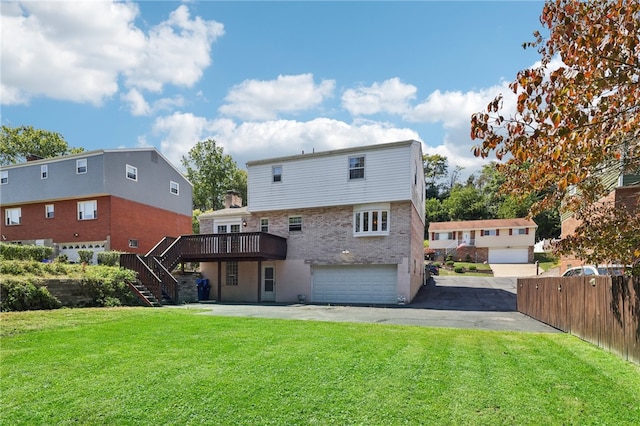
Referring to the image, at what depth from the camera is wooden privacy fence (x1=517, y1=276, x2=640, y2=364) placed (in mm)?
6102

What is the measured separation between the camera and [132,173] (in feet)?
86.1

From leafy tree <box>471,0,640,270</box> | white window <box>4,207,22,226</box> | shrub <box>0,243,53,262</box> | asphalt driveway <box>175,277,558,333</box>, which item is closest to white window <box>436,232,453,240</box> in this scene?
asphalt driveway <box>175,277,558,333</box>

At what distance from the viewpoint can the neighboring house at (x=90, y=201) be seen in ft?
80.5

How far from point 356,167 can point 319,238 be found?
4.27 meters

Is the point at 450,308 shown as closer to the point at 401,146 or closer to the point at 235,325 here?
the point at 401,146

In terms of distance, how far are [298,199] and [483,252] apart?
31.0m

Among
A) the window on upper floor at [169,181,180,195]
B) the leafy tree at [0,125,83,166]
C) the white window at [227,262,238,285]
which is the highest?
the leafy tree at [0,125,83,166]

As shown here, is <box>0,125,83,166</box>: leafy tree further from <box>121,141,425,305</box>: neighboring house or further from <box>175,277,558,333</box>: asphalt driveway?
<box>175,277,558,333</box>: asphalt driveway

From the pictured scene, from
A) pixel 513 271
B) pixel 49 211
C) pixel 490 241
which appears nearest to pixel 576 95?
pixel 49 211

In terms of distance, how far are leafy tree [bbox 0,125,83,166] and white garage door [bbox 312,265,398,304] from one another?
36.9 m

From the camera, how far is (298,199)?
Result: 2116cm

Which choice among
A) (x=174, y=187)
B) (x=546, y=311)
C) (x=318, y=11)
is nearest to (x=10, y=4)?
(x=318, y=11)

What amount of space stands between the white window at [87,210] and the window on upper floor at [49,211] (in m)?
2.84

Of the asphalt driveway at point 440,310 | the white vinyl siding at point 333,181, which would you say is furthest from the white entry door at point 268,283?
the asphalt driveway at point 440,310
